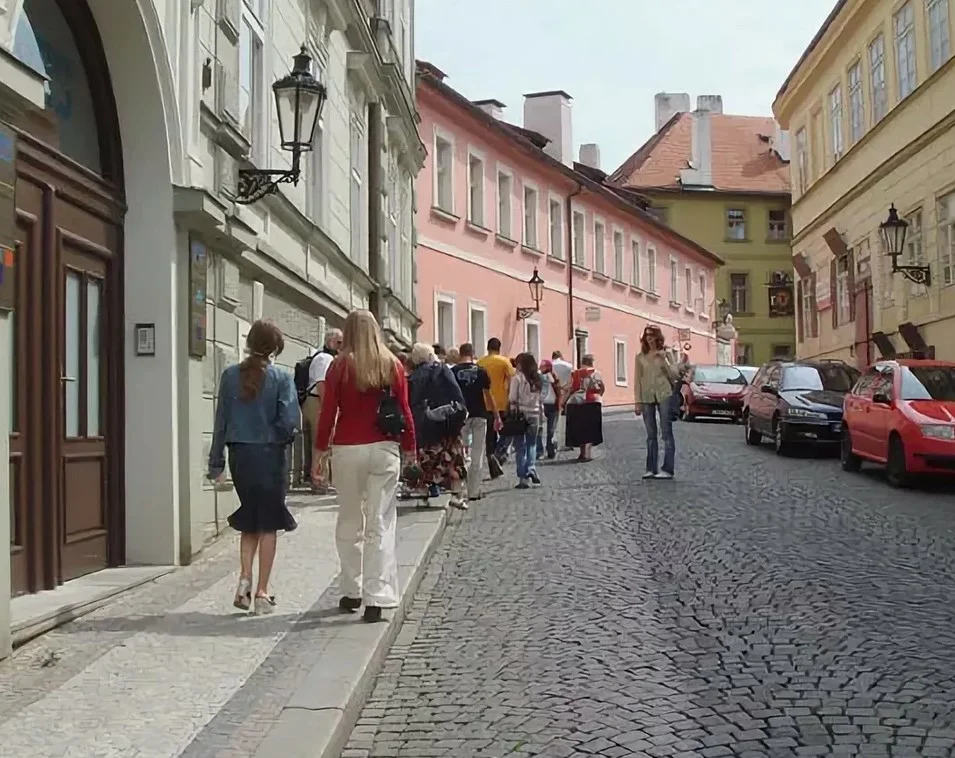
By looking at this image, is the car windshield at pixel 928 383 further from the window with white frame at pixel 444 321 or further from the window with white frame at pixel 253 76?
the window with white frame at pixel 444 321

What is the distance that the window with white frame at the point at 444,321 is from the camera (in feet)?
97.3

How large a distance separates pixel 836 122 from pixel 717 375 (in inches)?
267

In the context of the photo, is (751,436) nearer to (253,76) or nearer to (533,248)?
(253,76)

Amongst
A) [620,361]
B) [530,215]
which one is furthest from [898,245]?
[620,361]

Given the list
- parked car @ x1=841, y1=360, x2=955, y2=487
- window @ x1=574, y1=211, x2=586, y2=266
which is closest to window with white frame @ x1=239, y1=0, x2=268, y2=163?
parked car @ x1=841, y1=360, x2=955, y2=487

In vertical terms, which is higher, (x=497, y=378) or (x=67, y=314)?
(x=67, y=314)

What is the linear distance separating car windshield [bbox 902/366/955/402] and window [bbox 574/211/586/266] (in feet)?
80.3

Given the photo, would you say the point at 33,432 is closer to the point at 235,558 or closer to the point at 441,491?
the point at 235,558

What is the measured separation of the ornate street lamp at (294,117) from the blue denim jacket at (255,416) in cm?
360

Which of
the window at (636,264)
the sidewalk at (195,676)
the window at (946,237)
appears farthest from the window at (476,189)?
the sidewalk at (195,676)

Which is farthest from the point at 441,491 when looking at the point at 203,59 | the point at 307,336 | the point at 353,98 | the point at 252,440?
the point at 353,98

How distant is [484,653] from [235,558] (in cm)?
335

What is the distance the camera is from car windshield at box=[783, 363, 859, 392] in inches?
758

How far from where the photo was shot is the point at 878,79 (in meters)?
26.2
